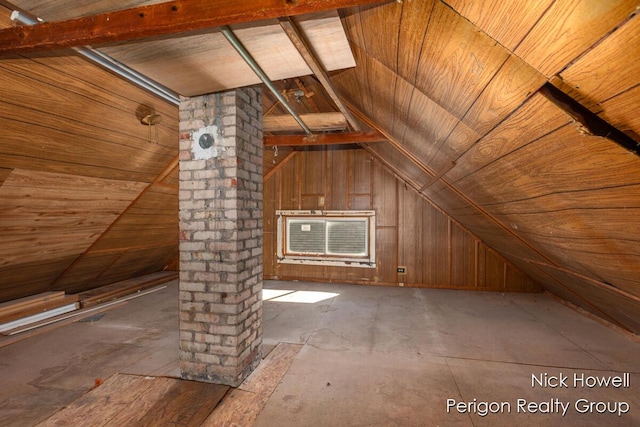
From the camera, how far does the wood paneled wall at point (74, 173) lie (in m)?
1.99

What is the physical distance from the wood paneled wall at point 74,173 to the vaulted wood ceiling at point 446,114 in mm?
15

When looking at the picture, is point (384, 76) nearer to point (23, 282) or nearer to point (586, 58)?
point (586, 58)

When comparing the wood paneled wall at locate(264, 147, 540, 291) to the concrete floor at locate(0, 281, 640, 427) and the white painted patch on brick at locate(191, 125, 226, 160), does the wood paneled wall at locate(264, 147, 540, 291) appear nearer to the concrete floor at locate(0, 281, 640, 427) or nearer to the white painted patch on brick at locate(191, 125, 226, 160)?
the concrete floor at locate(0, 281, 640, 427)

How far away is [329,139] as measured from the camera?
12.8 feet

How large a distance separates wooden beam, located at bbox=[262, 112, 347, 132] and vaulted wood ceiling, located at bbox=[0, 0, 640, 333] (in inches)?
1.8

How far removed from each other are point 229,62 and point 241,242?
1244mm

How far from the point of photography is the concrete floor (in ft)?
6.32

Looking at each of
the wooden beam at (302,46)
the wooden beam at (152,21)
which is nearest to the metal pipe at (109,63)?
the wooden beam at (152,21)

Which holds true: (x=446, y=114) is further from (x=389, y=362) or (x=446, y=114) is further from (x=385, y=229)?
(x=385, y=229)

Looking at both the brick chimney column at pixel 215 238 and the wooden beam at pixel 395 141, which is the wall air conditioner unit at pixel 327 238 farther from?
the brick chimney column at pixel 215 238

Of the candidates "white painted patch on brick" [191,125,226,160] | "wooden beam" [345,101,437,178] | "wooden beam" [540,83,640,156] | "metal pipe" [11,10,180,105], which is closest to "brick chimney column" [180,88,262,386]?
"white painted patch on brick" [191,125,226,160]

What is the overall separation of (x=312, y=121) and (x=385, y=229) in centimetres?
296

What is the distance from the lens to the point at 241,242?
2.17 meters

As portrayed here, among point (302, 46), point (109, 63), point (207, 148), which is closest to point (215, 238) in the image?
point (207, 148)
